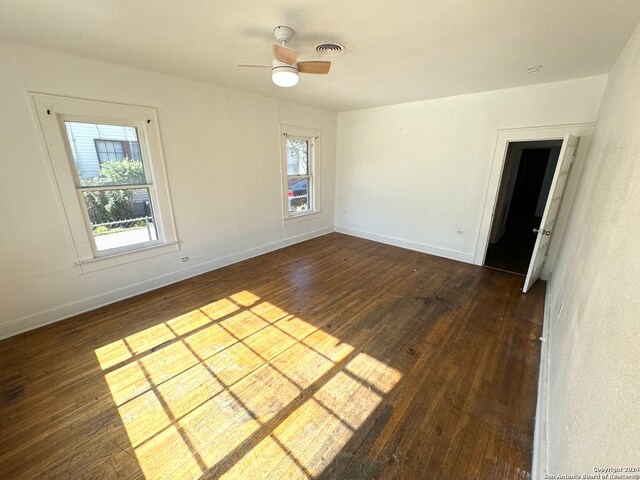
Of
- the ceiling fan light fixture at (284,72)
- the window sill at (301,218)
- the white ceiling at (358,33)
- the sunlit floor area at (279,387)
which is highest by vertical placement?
the white ceiling at (358,33)

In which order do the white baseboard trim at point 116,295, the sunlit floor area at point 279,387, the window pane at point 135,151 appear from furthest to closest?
the window pane at point 135,151 → the white baseboard trim at point 116,295 → the sunlit floor area at point 279,387

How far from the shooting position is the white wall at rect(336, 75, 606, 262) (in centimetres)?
347

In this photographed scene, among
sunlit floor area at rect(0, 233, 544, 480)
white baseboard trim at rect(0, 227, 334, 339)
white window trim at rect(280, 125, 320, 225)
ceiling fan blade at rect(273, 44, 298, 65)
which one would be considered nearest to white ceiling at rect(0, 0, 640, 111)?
ceiling fan blade at rect(273, 44, 298, 65)

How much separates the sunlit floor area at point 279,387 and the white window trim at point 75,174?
61 cm

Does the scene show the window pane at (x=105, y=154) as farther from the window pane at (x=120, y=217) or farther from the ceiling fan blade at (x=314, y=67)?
the ceiling fan blade at (x=314, y=67)

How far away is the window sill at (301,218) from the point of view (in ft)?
17.0

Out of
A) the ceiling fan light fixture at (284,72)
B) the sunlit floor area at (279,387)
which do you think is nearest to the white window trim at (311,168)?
the sunlit floor area at (279,387)

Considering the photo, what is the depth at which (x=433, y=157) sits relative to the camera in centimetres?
452

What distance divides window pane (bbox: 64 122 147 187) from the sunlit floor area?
1495mm

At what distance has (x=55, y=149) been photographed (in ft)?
8.49

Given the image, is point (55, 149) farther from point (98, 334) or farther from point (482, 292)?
point (482, 292)

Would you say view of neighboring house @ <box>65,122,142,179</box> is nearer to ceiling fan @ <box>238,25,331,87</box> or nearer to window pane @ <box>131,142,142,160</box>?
window pane @ <box>131,142,142,160</box>

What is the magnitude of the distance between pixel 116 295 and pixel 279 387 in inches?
101

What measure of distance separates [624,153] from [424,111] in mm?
3474
